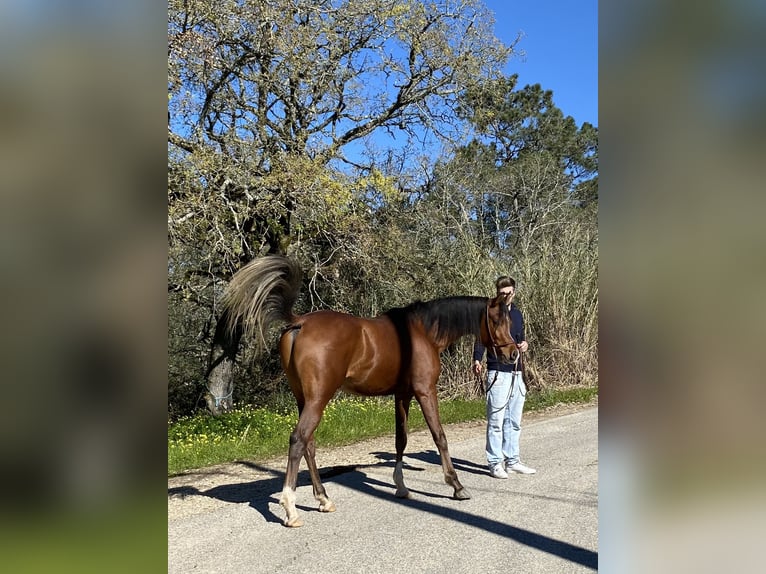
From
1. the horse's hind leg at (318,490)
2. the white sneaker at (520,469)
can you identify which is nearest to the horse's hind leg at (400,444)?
the horse's hind leg at (318,490)

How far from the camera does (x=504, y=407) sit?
6949 mm

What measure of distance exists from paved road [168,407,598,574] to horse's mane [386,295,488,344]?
1642 mm

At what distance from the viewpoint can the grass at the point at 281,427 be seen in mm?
8672

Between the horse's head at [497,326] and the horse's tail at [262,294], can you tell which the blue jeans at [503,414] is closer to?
the horse's head at [497,326]

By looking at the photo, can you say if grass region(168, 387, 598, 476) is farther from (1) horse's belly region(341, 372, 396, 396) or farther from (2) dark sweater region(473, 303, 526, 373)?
(2) dark sweater region(473, 303, 526, 373)

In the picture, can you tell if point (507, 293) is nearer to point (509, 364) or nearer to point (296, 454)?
point (509, 364)

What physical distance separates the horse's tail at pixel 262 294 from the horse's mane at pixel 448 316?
1.15 meters

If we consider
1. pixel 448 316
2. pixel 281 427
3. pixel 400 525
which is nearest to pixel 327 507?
pixel 400 525

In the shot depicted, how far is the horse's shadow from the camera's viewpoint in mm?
6164

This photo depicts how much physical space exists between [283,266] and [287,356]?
86 centimetres

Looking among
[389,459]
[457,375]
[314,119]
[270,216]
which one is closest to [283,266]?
[389,459]
